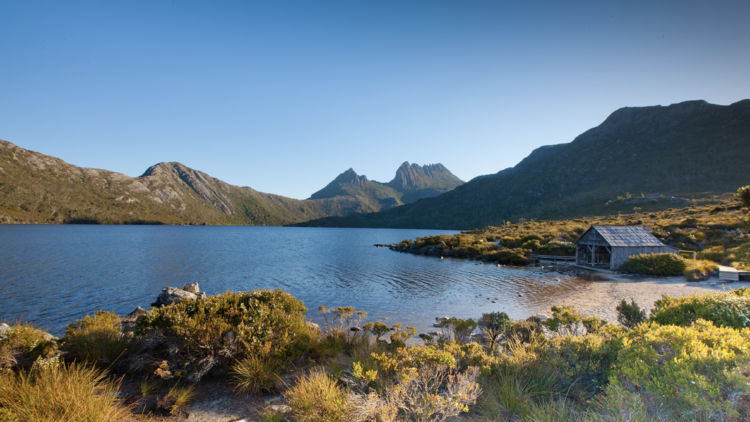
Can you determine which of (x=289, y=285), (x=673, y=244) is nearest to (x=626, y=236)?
(x=673, y=244)

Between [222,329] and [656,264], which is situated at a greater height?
[222,329]

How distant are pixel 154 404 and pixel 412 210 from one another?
18413 cm

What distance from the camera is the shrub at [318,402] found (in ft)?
16.0

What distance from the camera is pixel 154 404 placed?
589 cm

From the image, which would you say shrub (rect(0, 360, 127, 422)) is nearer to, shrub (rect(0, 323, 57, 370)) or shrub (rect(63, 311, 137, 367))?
shrub (rect(0, 323, 57, 370))

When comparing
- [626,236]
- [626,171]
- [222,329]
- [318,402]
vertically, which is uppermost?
[626,171]

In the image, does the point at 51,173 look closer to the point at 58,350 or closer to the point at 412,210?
the point at 412,210

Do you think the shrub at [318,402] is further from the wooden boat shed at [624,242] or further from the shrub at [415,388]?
the wooden boat shed at [624,242]

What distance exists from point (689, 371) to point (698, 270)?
28.6m

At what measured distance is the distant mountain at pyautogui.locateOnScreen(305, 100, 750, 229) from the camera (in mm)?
79000

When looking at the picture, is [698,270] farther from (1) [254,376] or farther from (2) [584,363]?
(1) [254,376]

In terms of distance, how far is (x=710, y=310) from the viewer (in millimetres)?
7375

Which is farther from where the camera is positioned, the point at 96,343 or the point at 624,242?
the point at 624,242

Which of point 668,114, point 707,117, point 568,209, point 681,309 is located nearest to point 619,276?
point 681,309
